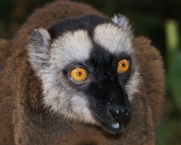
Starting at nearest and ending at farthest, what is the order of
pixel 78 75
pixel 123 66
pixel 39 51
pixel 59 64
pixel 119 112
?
pixel 119 112 → pixel 78 75 → pixel 123 66 → pixel 59 64 → pixel 39 51

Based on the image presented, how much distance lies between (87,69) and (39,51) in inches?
33.1

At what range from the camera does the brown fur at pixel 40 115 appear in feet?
22.1

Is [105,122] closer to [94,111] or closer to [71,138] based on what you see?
[94,111]

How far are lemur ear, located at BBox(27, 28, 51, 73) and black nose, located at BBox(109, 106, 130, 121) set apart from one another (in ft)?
4.14

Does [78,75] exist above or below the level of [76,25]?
below

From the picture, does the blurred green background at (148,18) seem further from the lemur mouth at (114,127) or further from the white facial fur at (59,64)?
the lemur mouth at (114,127)

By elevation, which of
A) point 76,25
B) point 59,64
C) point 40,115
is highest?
point 76,25

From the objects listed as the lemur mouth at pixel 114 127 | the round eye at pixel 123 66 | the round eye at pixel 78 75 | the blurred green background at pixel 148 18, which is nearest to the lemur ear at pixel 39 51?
the round eye at pixel 78 75

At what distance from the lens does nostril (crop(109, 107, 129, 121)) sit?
19.7 ft

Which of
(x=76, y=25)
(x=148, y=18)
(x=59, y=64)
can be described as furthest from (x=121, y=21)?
(x=148, y=18)

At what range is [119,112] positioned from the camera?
6.00 m

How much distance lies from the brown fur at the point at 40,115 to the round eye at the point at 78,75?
2.00 feet

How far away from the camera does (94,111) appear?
6324 mm

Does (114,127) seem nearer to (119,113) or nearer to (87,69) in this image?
(119,113)
